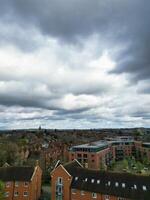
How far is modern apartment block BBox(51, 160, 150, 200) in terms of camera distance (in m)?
43.7

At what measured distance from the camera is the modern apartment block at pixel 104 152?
310 ft

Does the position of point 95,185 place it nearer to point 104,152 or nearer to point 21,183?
point 21,183

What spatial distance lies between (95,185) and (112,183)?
3.40m

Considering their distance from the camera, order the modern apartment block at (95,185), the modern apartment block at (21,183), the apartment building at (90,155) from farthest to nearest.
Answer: the apartment building at (90,155), the modern apartment block at (21,183), the modern apartment block at (95,185)

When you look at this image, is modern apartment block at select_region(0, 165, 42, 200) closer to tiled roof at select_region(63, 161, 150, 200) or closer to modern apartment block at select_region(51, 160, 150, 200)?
modern apartment block at select_region(51, 160, 150, 200)

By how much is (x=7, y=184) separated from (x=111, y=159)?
222ft

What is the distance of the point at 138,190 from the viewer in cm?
4344

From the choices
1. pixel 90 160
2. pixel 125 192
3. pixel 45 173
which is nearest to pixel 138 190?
pixel 125 192

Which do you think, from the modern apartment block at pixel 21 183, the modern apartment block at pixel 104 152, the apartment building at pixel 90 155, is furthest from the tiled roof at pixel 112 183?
the apartment building at pixel 90 155

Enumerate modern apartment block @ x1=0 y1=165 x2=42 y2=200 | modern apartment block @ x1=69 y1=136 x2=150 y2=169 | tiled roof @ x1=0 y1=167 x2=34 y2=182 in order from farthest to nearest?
modern apartment block @ x1=69 y1=136 x2=150 y2=169 < tiled roof @ x1=0 y1=167 x2=34 y2=182 < modern apartment block @ x1=0 y1=165 x2=42 y2=200

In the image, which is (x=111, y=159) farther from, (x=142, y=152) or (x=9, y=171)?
(x=9, y=171)

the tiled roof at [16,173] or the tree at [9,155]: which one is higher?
the tree at [9,155]

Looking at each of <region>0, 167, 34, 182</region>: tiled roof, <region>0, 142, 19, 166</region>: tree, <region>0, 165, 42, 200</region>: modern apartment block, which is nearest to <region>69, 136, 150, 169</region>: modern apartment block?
<region>0, 142, 19, 166</region>: tree

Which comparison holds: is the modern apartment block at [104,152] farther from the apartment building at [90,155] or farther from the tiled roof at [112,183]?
the tiled roof at [112,183]
